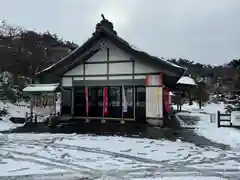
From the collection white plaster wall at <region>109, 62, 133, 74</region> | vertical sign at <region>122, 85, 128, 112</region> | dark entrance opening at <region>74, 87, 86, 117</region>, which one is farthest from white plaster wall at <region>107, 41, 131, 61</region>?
dark entrance opening at <region>74, 87, 86, 117</region>

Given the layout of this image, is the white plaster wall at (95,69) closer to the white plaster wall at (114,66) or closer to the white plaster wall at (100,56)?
the white plaster wall at (114,66)

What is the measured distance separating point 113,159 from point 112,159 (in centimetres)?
2

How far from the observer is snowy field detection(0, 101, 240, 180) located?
4.80 meters

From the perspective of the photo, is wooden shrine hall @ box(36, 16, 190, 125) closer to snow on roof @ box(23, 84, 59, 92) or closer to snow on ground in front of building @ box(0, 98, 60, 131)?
snow on roof @ box(23, 84, 59, 92)

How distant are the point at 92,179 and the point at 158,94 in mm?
8164

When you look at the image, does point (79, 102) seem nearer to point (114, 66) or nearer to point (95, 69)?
point (95, 69)

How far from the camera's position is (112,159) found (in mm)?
5926

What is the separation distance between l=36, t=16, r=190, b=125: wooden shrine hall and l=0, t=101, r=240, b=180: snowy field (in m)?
4.01

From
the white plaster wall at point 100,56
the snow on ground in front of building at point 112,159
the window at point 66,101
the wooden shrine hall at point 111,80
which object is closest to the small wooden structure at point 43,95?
the wooden shrine hall at point 111,80

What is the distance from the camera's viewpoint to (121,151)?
6789mm

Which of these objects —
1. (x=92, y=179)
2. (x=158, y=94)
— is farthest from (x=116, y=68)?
(x=92, y=179)

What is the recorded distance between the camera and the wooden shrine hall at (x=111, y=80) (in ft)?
40.4

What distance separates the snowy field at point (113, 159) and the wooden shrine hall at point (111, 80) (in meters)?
4.01

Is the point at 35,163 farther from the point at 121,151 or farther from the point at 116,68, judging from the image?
the point at 116,68
